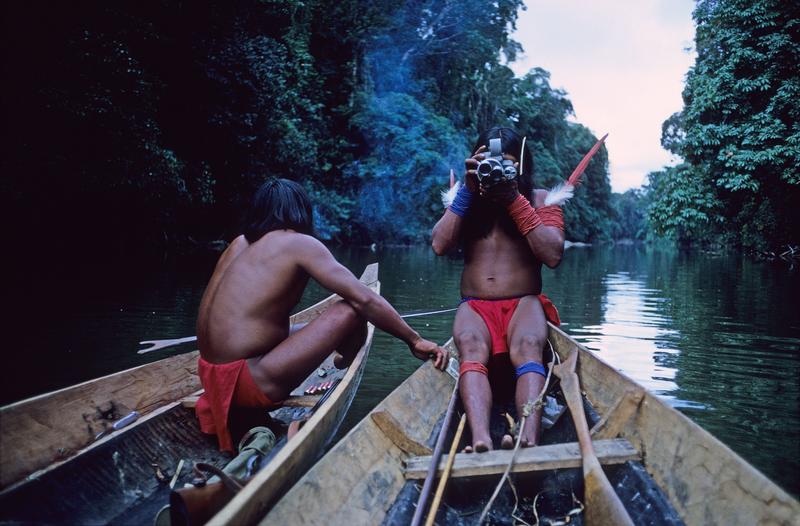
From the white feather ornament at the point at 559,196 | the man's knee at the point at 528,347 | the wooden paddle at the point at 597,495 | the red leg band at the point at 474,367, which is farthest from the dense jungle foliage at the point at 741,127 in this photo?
the wooden paddle at the point at 597,495

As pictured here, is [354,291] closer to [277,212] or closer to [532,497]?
[277,212]

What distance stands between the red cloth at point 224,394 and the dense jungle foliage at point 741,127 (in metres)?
13.9

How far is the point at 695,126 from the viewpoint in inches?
548

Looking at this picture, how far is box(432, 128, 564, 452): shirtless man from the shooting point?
8.55 feet

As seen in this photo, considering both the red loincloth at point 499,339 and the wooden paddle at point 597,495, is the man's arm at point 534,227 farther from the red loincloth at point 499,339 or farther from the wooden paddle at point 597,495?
the wooden paddle at point 597,495

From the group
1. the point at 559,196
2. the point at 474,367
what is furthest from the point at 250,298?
the point at 559,196

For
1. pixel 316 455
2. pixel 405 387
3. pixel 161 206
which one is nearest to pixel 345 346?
pixel 405 387

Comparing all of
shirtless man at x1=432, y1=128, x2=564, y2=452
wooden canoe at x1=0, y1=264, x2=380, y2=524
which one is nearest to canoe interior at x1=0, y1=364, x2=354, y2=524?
wooden canoe at x1=0, y1=264, x2=380, y2=524

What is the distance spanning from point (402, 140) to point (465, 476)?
20.6 meters

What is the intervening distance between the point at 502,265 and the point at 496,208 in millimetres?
340

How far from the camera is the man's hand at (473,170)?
8.75 ft

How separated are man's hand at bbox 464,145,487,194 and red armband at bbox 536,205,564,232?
1.27 feet

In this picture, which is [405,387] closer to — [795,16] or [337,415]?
[337,415]

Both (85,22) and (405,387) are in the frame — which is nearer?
(405,387)
